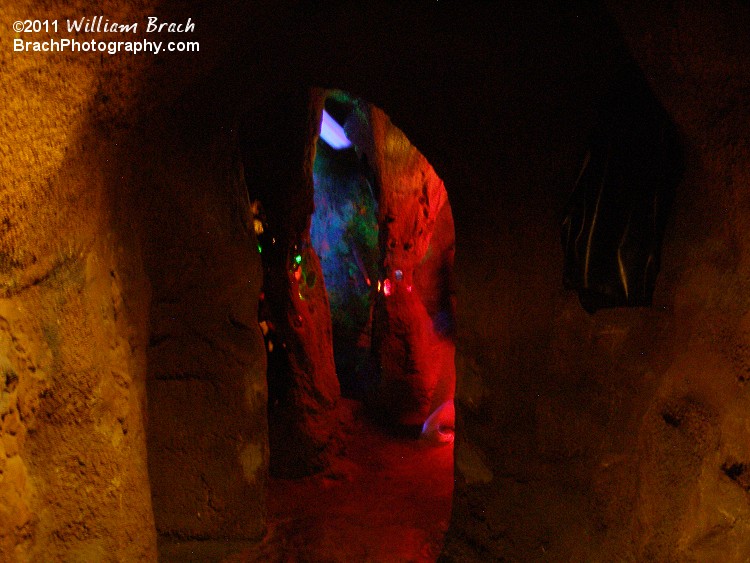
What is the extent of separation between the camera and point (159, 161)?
2621 mm

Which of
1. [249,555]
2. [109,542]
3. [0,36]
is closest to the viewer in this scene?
[0,36]

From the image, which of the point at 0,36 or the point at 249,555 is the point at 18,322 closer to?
the point at 0,36

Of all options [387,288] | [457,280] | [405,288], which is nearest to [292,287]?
[387,288]

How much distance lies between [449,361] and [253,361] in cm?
429

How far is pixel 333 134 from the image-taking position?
8000 millimetres

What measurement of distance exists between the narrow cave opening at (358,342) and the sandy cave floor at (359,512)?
16mm

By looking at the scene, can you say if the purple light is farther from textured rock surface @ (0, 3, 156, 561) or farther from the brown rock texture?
textured rock surface @ (0, 3, 156, 561)

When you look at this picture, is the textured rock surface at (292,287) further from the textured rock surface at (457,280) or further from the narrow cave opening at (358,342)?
the textured rock surface at (457,280)

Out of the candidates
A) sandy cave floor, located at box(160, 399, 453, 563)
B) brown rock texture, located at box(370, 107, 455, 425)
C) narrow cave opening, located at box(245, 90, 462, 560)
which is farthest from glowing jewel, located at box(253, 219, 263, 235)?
sandy cave floor, located at box(160, 399, 453, 563)

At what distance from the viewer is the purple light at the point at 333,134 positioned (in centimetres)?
767

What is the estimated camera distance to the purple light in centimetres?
767

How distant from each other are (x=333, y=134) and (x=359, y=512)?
5.45 m

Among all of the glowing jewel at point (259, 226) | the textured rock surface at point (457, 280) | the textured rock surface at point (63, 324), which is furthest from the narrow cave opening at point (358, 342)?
the textured rock surface at point (63, 324)

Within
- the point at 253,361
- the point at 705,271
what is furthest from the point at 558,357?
the point at 253,361
